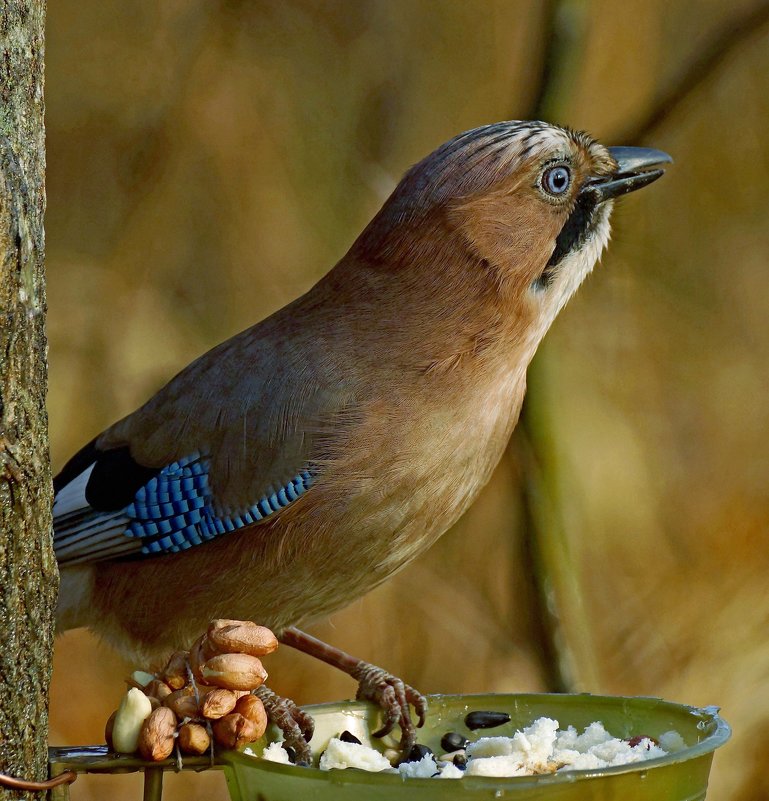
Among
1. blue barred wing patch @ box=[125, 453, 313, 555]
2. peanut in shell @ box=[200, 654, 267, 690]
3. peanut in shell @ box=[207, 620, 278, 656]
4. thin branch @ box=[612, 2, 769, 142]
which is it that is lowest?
peanut in shell @ box=[200, 654, 267, 690]

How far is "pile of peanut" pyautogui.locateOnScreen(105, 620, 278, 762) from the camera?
1.12 metres

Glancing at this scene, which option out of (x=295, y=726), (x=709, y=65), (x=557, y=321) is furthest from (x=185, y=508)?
(x=709, y=65)

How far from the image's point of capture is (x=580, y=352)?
8.98 feet

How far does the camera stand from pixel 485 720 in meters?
1.38

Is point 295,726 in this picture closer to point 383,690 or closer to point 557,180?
point 383,690

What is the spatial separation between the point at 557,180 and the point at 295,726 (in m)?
0.91

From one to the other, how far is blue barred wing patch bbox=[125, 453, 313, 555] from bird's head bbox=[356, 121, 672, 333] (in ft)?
1.28

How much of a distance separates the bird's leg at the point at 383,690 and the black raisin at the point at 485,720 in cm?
6

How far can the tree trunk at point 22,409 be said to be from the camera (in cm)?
108

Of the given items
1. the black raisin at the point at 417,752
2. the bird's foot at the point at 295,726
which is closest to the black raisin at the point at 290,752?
the bird's foot at the point at 295,726

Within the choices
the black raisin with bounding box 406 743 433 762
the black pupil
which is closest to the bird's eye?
the black pupil

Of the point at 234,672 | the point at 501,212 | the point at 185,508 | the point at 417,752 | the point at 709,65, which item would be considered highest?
the point at 709,65

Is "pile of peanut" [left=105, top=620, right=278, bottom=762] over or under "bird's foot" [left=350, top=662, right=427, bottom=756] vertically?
over

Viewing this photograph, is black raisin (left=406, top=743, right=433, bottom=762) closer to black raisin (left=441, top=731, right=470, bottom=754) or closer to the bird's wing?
black raisin (left=441, top=731, right=470, bottom=754)
